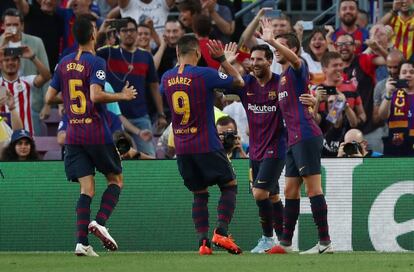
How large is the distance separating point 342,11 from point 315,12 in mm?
2517

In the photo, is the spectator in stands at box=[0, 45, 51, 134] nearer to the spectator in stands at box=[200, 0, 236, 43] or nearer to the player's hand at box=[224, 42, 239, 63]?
the spectator in stands at box=[200, 0, 236, 43]

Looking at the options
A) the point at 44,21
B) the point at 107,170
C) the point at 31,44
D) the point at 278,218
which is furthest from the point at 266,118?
the point at 44,21

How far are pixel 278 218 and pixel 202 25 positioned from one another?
454 centimetres

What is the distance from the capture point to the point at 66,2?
786 inches

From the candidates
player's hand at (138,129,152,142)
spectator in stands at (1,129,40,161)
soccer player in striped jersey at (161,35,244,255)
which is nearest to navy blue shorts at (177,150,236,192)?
soccer player in striped jersey at (161,35,244,255)

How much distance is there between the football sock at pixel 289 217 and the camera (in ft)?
44.4

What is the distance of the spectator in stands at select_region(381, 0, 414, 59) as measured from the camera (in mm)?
18953

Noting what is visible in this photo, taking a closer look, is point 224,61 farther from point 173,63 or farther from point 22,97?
point 173,63

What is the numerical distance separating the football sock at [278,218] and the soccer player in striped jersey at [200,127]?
3.76 ft

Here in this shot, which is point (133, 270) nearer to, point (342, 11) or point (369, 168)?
point (369, 168)

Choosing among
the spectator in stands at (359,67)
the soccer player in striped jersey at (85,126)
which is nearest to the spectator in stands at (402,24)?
the spectator in stands at (359,67)

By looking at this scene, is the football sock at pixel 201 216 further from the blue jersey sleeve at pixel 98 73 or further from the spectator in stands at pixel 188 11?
the spectator in stands at pixel 188 11

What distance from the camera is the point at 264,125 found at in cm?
1393

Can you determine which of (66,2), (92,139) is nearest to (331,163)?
(92,139)
